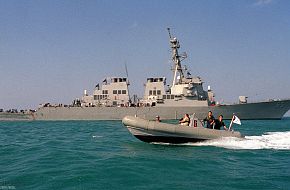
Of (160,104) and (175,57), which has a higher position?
(175,57)

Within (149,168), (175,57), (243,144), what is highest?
(175,57)

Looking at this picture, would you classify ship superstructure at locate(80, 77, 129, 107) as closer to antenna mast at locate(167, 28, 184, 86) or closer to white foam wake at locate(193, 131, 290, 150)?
antenna mast at locate(167, 28, 184, 86)

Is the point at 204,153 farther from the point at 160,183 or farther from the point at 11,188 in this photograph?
the point at 11,188

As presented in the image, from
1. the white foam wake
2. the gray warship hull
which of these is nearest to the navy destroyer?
the gray warship hull

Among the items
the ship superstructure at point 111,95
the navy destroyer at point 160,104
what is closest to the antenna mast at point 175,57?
the navy destroyer at point 160,104

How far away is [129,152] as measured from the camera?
544 inches

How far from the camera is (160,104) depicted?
51938 mm

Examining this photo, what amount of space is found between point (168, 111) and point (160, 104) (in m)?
2.24

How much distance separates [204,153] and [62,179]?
22.1ft

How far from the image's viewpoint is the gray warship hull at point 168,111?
4972 cm

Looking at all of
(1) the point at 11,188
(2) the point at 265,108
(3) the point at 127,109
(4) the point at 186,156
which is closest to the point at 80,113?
(3) the point at 127,109

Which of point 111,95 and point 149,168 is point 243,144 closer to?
point 149,168

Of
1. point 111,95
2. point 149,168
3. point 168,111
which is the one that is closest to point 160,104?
point 168,111

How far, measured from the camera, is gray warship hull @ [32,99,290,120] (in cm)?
4972
